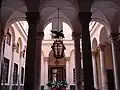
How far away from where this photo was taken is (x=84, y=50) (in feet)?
22.4

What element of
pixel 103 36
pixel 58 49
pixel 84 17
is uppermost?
pixel 103 36

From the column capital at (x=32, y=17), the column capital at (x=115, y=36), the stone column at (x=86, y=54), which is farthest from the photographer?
the column capital at (x=115, y=36)

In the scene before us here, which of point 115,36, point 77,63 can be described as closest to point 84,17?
point 77,63

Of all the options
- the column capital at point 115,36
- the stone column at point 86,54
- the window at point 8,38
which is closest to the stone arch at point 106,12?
the column capital at point 115,36

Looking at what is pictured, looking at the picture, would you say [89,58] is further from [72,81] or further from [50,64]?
[50,64]

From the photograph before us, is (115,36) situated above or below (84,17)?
below

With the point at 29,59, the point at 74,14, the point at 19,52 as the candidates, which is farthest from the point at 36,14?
the point at 19,52

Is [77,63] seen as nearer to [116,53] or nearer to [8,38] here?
[116,53]

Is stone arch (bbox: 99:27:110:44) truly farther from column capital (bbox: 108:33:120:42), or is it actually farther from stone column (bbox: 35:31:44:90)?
stone column (bbox: 35:31:44:90)

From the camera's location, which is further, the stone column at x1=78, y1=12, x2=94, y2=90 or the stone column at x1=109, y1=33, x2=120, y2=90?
the stone column at x1=109, y1=33, x2=120, y2=90

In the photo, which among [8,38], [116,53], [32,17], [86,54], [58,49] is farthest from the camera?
[8,38]

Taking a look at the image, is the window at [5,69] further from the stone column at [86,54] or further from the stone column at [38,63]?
the stone column at [86,54]

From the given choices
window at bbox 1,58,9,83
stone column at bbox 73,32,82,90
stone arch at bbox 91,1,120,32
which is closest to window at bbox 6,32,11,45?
window at bbox 1,58,9,83

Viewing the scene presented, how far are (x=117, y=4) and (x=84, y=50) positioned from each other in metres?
3.44
